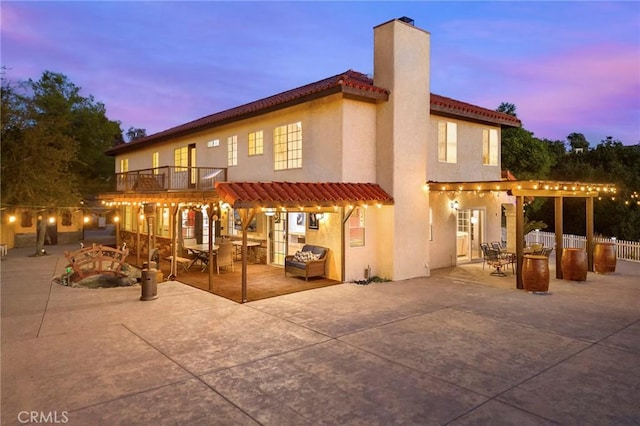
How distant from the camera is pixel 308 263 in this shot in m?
12.2

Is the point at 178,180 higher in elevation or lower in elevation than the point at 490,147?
lower

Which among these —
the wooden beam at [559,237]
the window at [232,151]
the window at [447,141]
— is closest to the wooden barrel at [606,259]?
the wooden beam at [559,237]

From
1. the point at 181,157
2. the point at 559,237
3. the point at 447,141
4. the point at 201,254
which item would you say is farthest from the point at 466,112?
the point at 181,157

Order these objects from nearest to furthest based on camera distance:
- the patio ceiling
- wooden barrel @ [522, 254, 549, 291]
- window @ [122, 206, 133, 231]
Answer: wooden barrel @ [522, 254, 549, 291] < the patio ceiling < window @ [122, 206, 133, 231]

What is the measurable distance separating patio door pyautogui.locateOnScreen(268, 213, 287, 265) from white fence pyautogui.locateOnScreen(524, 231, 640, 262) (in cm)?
1270

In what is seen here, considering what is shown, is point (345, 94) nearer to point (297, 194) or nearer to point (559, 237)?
point (297, 194)

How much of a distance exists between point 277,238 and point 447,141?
24.1ft

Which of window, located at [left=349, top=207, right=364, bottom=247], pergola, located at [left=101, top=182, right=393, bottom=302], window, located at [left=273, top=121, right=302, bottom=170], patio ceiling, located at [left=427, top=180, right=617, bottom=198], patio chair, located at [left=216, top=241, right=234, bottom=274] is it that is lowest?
patio chair, located at [left=216, top=241, right=234, bottom=274]

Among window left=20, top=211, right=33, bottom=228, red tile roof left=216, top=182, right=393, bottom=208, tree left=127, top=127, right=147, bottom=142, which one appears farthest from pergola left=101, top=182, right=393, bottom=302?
tree left=127, top=127, right=147, bottom=142

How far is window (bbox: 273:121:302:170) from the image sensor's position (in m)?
13.9

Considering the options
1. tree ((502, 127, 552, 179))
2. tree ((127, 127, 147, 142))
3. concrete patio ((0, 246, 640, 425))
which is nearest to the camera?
concrete patio ((0, 246, 640, 425))

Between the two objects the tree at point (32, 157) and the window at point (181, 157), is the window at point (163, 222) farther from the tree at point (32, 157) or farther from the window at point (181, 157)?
the tree at point (32, 157)

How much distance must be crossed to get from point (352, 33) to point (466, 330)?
173m

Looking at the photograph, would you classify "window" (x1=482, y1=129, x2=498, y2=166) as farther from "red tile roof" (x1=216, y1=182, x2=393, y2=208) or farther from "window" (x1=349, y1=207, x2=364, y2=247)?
"window" (x1=349, y1=207, x2=364, y2=247)
